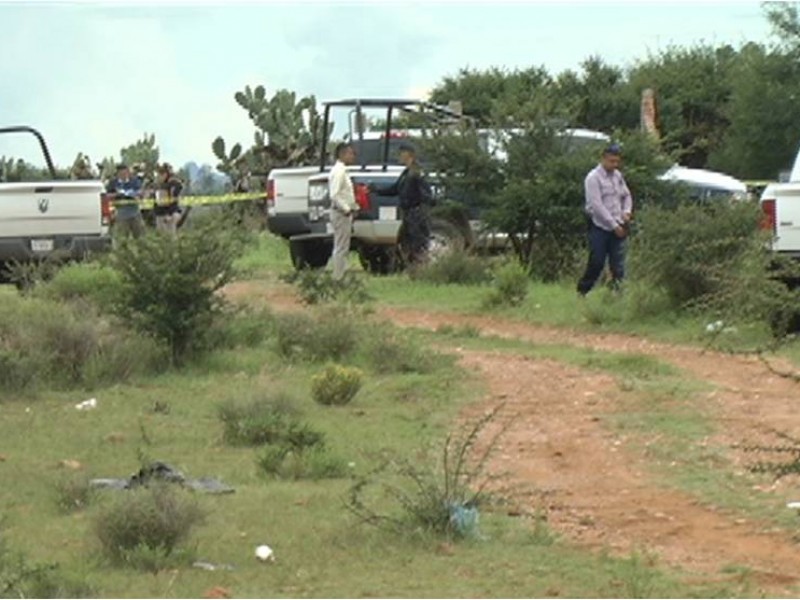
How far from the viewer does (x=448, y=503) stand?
396 inches

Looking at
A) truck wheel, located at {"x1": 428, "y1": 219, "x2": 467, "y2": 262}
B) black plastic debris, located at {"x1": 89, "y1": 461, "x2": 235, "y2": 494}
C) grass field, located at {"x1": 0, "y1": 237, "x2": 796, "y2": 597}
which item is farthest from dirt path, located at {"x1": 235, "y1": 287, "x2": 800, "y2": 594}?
truck wheel, located at {"x1": 428, "y1": 219, "x2": 467, "y2": 262}

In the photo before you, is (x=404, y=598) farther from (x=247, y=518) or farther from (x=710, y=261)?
(x=710, y=261)

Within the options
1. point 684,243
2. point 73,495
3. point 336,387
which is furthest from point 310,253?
point 73,495

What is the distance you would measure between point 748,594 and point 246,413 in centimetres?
544

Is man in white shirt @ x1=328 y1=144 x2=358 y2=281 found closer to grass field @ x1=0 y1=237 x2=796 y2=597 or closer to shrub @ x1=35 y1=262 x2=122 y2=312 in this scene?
shrub @ x1=35 y1=262 x2=122 y2=312

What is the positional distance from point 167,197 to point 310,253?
5.34 m

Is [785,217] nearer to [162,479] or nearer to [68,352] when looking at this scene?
[68,352]

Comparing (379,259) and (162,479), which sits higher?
(162,479)

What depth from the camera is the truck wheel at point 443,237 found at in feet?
86.4

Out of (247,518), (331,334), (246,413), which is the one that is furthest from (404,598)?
(331,334)

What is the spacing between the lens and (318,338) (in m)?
17.9

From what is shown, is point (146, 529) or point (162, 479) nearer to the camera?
point (146, 529)

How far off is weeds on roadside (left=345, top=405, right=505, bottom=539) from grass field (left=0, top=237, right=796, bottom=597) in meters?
0.08

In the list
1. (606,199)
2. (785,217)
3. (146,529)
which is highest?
(785,217)
